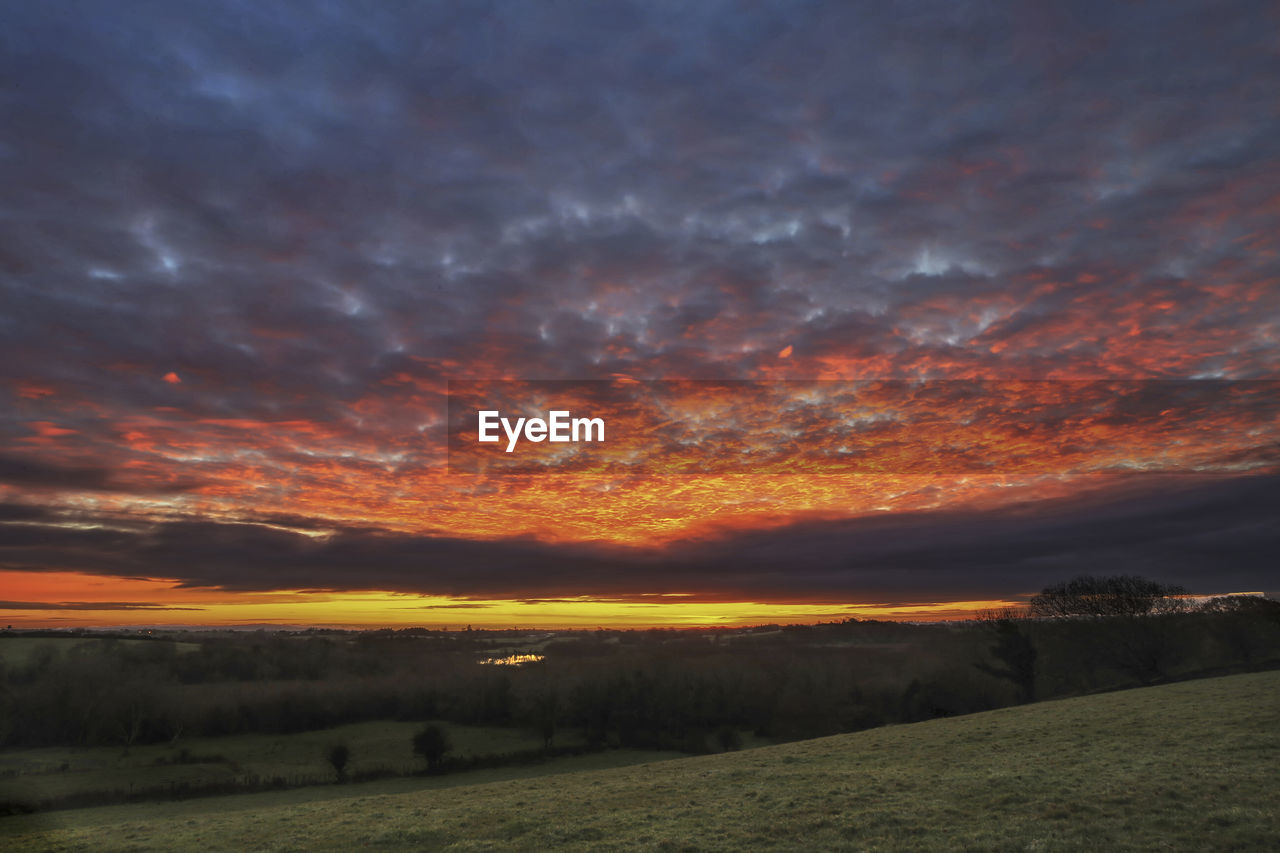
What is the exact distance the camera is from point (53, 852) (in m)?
28.7

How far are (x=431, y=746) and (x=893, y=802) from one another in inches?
4736

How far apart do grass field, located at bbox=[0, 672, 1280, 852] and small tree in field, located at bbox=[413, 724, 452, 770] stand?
93.2 metres

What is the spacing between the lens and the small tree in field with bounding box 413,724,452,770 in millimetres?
122875

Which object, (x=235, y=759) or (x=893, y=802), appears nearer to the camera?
(x=893, y=802)

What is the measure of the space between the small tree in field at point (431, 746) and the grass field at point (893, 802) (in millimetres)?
93243

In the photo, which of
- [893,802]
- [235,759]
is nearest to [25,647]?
[235,759]

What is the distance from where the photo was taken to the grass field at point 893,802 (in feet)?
63.7

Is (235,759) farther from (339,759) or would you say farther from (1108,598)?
(1108,598)

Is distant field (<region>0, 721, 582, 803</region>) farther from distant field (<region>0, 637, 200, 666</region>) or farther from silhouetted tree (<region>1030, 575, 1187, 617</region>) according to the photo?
silhouetted tree (<region>1030, 575, 1187, 617</region>)

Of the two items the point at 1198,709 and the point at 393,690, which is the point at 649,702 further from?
the point at 1198,709

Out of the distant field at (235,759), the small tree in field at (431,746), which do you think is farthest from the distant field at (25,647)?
the small tree in field at (431,746)

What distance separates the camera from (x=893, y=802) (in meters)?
24.5

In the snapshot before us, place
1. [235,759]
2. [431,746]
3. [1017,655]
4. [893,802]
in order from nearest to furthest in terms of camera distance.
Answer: [893,802]
[1017,655]
[431,746]
[235,759]

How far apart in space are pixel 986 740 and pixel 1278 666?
226 feet
